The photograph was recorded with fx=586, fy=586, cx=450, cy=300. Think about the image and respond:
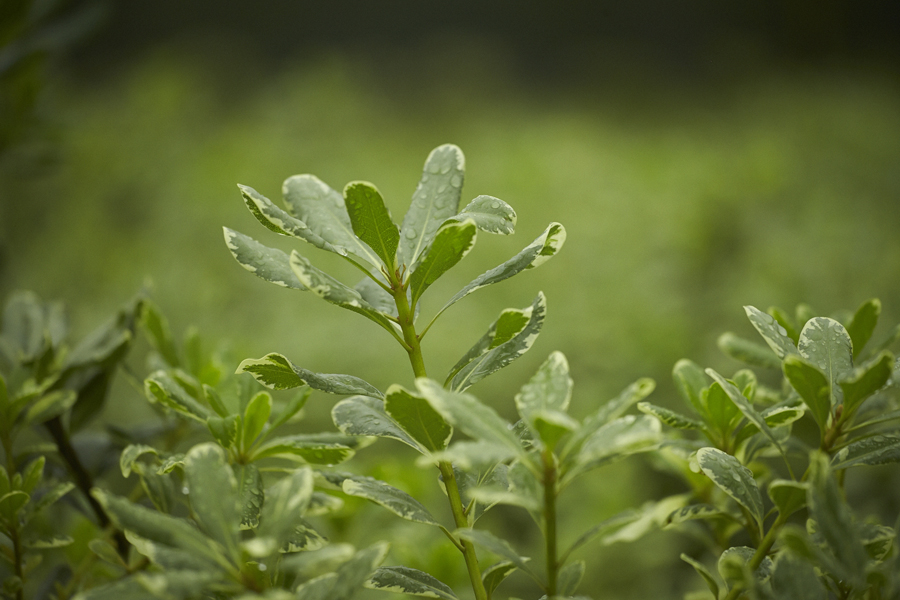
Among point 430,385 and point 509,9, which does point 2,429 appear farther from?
point 509,9

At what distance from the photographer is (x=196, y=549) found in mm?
346

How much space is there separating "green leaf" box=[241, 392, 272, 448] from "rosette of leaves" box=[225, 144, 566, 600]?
37mm

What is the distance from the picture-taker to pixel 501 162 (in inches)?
94.7

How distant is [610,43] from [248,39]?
6.16 feet

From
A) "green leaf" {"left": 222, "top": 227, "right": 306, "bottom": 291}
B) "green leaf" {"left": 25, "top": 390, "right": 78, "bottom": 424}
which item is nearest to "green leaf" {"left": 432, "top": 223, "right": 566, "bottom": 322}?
"green leaf" {"left": 222, "top": 227, "right": 306, "bottom": 291}

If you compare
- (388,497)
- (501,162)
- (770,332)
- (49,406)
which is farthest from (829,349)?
(501,162)

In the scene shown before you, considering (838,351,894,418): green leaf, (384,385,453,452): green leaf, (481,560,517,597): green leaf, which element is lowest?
(481,560,517,597): green leaf

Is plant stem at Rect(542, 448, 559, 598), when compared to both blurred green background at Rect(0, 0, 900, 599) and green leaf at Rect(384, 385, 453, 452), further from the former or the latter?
blurred green background at Rect(0, 0, 900, 599)

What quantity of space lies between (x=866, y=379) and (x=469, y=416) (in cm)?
25

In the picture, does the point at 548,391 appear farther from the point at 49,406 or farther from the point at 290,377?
the point at 49,406

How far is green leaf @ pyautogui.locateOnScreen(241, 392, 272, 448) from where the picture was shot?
46 centimetres

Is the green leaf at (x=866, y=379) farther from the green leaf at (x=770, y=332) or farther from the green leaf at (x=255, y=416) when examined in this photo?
the green leaf at (x=255, y=416)

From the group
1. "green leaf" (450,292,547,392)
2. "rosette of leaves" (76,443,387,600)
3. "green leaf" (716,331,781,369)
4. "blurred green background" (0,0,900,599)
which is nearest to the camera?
"rosette of leaves" (76,443,387,600)

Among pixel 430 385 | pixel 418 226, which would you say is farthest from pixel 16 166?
pixel 430 385
